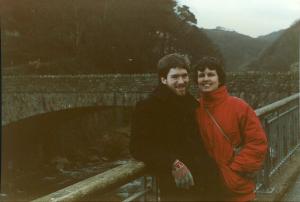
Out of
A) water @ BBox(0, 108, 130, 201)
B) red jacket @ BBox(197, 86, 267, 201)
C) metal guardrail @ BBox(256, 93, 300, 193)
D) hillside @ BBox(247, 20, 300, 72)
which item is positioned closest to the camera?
red jacket @ BBox(197, 86, 267, 201)

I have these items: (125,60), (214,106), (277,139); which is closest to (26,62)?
(125,60)

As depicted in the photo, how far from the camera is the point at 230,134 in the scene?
9.05 feet

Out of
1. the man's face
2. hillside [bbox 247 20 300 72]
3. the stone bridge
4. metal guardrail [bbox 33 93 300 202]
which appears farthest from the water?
the man's face

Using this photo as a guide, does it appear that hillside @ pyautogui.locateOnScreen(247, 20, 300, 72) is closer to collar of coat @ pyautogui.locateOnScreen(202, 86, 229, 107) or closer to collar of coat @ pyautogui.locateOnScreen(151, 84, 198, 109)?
collar of coat @ pyautogui.locateOnScreen(202, 86, 229, 107)

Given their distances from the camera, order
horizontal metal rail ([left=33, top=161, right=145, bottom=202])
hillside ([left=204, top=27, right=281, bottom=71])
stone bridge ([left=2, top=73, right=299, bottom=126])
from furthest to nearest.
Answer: hillside ([left=204, top=27, right=281, bottom=71]) → stone bridge ([left=2, top=73, right=299, bottom=126]) → horizontal metal rail ([left=33, top=161, right=145, bottom=202])

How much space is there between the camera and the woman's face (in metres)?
2.80

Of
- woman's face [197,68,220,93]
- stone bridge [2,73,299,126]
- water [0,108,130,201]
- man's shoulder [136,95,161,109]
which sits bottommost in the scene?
water [0,108,130,201]

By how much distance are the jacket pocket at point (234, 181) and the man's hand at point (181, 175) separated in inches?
9.3

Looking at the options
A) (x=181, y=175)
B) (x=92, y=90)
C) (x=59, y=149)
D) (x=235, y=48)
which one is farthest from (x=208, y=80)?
(x=235, y=48)

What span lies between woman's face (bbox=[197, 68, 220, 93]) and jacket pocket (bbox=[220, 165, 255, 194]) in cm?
36

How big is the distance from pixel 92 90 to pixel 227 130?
63.1ft

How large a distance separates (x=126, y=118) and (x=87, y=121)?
149 inches

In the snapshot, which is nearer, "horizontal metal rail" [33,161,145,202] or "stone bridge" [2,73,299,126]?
"horizontal metal rail" [33,161,145,202]

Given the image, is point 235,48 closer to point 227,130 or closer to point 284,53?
point 284,53
